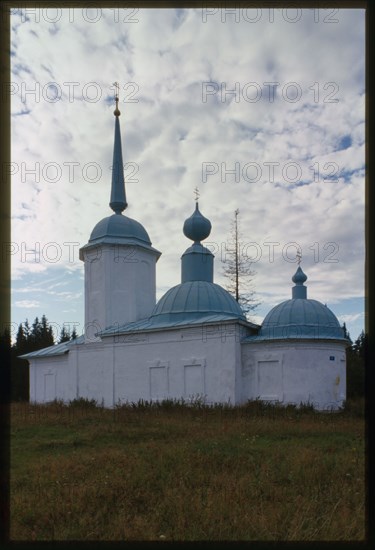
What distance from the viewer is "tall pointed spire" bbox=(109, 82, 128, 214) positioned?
23969mm

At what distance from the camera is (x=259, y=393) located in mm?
17438

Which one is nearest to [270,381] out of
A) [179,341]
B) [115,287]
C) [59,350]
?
[179,341]

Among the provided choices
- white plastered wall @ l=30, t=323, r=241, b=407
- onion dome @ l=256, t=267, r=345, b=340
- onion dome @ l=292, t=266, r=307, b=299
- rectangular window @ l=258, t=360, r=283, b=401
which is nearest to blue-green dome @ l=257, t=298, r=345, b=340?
onion dome @ l=256, t=267, r=345, b=340

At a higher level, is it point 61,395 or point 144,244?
point 144,244

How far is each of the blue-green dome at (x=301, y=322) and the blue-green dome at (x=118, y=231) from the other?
25.7ft

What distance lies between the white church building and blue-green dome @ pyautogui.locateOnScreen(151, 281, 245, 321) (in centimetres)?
4

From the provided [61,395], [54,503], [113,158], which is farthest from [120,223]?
[54,503]

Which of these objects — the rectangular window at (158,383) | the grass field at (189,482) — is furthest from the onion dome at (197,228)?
the grass field at (189,482)

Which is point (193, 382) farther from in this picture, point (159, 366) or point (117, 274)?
point (117, 274)

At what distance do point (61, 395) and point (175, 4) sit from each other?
23.0m

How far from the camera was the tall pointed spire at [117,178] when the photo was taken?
2397cm

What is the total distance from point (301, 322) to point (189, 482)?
12.1 metres
